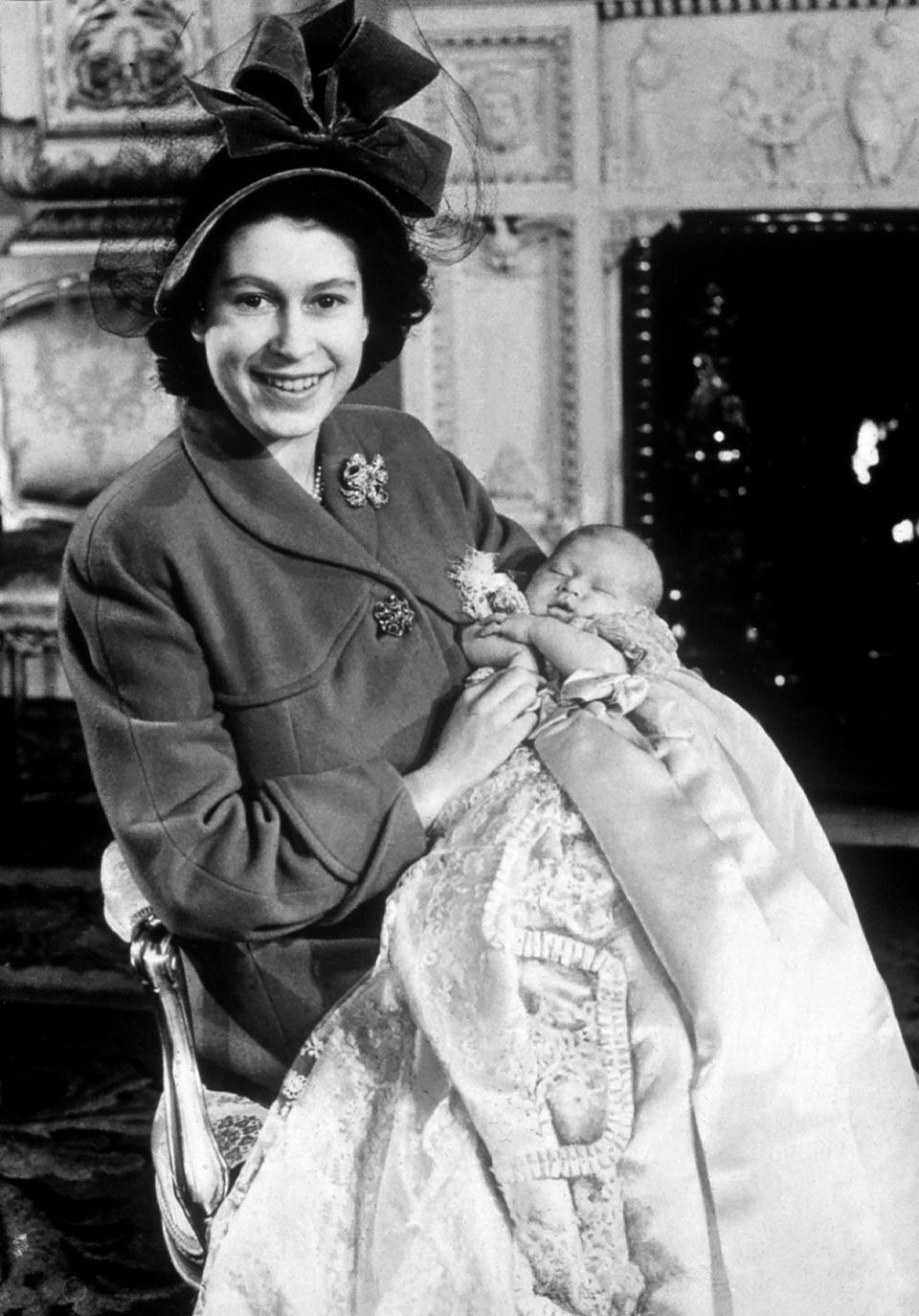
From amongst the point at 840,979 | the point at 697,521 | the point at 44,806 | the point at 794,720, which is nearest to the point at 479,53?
the point at 697,521

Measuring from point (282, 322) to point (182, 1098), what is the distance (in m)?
0.75

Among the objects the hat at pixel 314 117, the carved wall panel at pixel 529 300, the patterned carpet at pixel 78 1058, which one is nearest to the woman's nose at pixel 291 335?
the hat at pixel 314 117

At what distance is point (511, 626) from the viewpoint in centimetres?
158

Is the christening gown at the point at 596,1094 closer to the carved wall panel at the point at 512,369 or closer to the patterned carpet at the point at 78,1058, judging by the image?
the patterned carpet at the point at 78,1058

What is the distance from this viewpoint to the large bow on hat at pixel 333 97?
139 cm

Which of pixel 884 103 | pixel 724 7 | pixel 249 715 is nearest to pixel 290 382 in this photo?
pixel 249 715

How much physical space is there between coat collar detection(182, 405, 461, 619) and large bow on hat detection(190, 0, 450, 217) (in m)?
0.29

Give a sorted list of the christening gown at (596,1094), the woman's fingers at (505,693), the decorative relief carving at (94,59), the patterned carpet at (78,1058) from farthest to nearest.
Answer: the decorative relief carving at (94,59) → the patterned carpet at (78,1058) → the woman's fingers at (505,693) → the christening gown at (596,1094)

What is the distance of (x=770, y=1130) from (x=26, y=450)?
3.27m

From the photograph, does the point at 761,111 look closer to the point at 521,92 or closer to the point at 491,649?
the point at 521,92

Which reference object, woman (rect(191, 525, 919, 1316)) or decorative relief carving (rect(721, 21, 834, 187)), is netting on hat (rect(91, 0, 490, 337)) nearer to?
woman (rect(191, 525, 919, 1316))

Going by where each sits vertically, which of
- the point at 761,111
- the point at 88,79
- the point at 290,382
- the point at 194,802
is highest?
the point at 88,79

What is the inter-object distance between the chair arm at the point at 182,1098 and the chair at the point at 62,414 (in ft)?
8.63

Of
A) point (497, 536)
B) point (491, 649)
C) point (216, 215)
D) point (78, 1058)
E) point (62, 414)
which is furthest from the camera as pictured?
point (62, 414)
